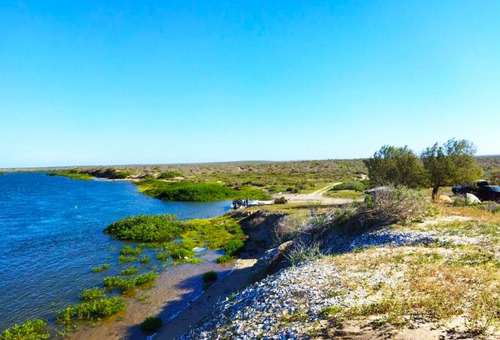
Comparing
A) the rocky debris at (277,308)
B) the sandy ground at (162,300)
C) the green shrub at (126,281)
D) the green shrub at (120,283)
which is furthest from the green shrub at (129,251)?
the rocky debris at (277,308)

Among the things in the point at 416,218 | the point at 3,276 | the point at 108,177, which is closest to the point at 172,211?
the point at 3,276

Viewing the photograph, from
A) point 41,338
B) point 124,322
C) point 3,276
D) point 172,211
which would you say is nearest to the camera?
point 41,338

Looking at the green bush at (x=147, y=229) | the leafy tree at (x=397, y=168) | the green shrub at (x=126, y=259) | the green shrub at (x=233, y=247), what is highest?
the leafy tree at (x=397, y=168)

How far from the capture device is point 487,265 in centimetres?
1327

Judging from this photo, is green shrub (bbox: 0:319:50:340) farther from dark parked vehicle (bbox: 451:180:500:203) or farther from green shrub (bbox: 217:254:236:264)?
dark parked vehicle (bbox: 451:180:500:203)

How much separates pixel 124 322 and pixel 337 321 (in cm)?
1472

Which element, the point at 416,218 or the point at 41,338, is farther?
the point at 416,218

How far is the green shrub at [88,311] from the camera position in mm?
19250

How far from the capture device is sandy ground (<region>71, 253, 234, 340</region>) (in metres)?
18.1

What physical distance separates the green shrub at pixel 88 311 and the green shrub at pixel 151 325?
102 inches

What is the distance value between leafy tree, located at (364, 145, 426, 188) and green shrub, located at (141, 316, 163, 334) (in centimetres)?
3087

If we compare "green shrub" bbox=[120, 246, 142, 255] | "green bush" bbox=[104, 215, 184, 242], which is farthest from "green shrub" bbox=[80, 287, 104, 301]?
"green bush" bbox=[104, 215, 184, 242]

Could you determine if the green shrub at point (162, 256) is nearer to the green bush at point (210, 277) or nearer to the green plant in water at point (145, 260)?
the green plant in water at point (145, 260)

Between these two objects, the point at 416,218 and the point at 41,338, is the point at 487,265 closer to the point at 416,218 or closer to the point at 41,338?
the point at 416,218
